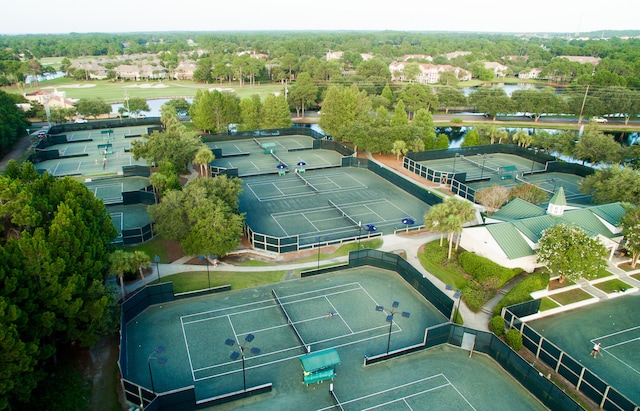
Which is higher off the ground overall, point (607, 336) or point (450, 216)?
point (450, 216)

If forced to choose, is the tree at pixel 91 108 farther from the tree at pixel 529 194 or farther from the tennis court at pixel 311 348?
the tree at pixel 529 194

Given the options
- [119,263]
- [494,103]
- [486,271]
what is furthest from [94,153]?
[494,103]

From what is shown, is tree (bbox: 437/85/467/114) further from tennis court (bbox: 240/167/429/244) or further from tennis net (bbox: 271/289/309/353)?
tennis net (bbox: 271/289/309/353)

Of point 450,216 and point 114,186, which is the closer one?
point 450,216

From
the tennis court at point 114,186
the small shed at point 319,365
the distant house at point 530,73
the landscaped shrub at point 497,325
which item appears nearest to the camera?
the small shed at point 319,365

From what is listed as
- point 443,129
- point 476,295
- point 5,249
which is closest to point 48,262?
point 5,249

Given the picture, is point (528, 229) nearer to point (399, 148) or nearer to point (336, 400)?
point (336, 400)

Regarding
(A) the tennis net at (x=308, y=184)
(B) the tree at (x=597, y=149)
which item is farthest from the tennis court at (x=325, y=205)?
(B) the tree at (x=597, y=149)
